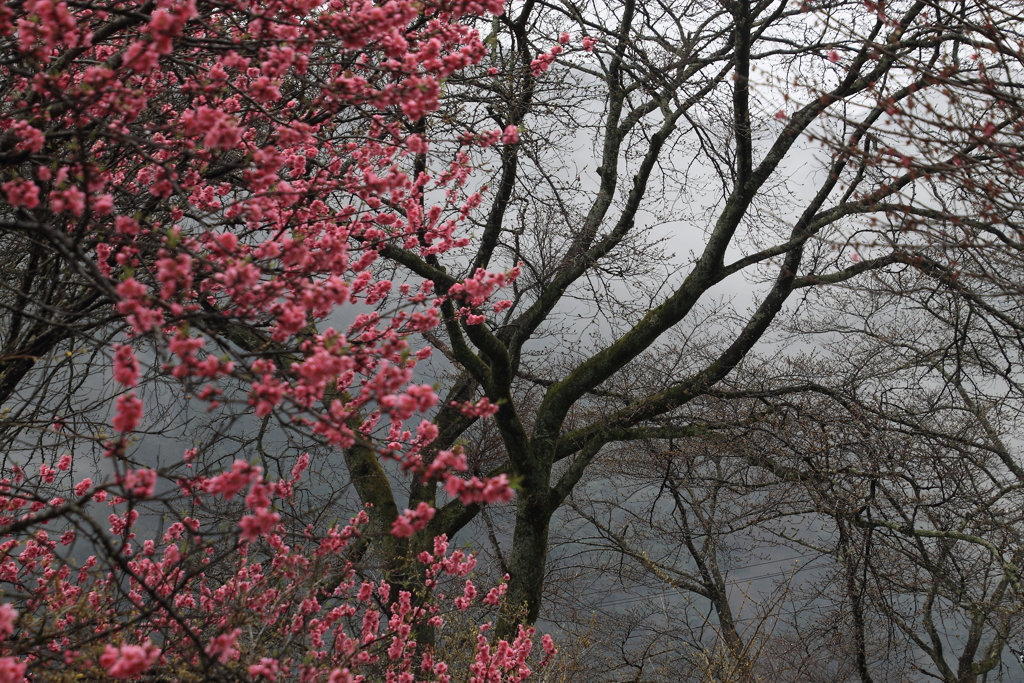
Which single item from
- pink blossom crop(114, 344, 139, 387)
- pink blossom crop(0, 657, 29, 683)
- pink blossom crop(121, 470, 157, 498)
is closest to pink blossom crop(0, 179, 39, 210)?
pink blossom crop(114, 344, 139, 387)

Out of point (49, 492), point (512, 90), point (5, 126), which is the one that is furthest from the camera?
point (512, 90)

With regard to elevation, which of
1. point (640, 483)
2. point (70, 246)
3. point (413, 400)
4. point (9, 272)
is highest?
point (640, 483)

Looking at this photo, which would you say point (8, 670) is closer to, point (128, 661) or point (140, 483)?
point (128, 661)

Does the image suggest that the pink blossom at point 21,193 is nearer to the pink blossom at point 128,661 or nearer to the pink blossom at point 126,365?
the pink blossom at point 126,365

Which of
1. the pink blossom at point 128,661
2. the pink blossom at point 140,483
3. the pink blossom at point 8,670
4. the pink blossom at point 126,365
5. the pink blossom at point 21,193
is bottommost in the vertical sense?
the pink blossom at point 8,670

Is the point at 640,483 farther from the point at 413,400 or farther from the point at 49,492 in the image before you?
the point at 413,400

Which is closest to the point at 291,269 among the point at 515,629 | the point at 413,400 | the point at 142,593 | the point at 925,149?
the point at 413,400

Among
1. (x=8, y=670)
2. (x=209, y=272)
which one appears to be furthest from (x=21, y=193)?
(x=8, y=670)

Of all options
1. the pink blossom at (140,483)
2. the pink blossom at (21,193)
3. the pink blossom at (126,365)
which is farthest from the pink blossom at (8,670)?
the pink blossom at (21,193)

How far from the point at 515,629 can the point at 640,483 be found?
4049mm

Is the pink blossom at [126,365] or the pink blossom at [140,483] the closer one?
the pink blossom at [126,365]

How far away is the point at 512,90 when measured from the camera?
566 centimetres

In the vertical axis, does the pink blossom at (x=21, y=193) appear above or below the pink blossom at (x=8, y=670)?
above

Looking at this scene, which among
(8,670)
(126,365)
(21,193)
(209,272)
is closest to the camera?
(8,670)
